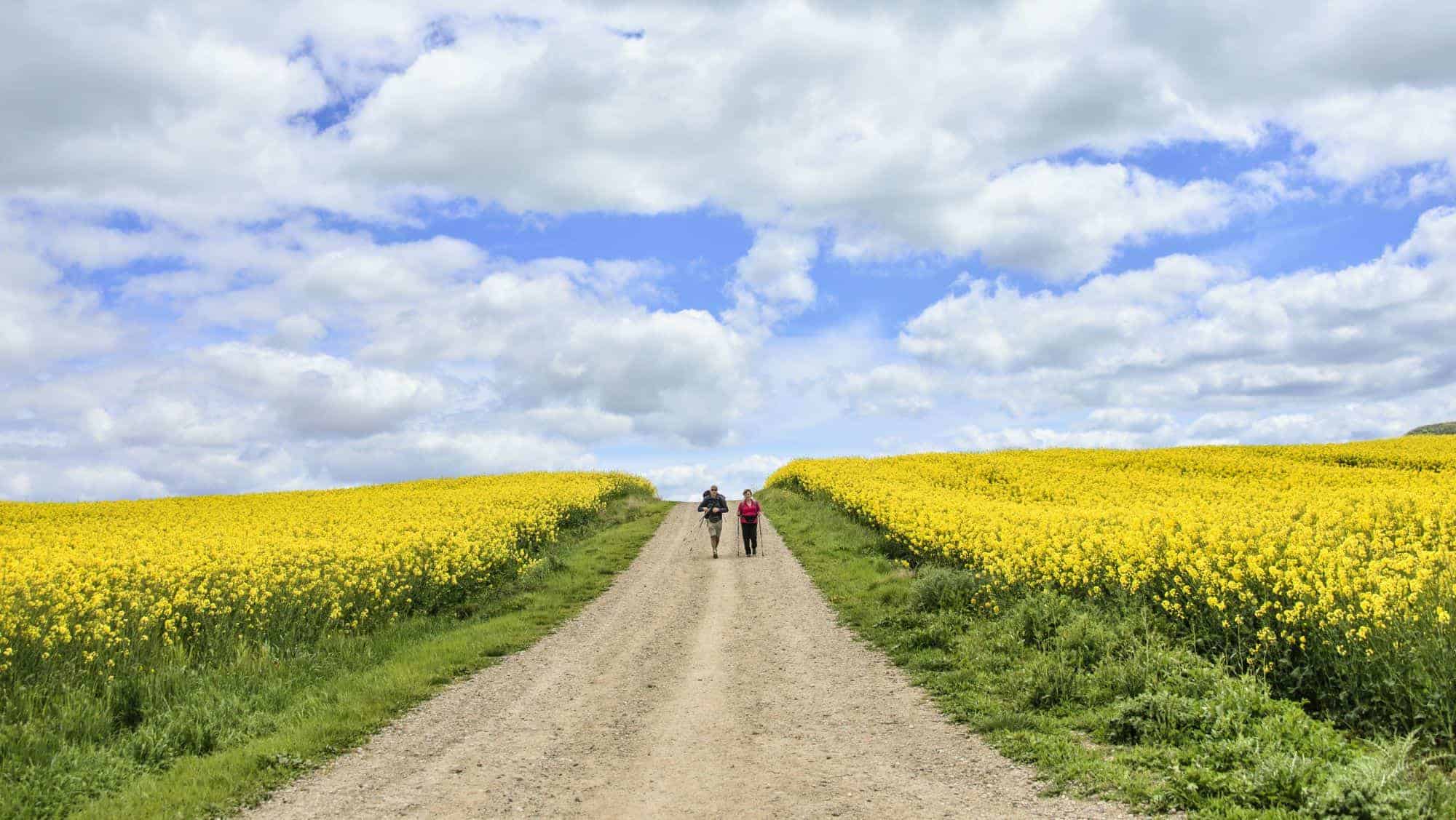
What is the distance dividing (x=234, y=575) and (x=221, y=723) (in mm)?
6239

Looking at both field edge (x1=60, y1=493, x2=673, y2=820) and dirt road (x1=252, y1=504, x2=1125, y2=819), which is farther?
field edge (x1=60, y1=493, x2=673, y2=820)

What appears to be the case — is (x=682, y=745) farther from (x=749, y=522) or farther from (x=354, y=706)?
(x=749, y=522)

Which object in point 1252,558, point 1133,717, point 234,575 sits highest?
point 234,575

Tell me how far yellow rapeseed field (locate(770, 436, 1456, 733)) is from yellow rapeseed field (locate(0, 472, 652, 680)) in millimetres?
11255

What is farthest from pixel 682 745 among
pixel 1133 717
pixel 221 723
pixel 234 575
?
pixel 234 575

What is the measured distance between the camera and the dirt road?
798 centimetres

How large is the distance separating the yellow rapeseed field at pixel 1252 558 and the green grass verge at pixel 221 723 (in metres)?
9.68

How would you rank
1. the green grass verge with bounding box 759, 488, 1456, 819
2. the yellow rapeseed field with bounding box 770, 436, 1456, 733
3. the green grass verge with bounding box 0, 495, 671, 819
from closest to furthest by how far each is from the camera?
the green grass verge with bounding box 759, 488, 1456, 819
the green grass verge with bounding box 0, 495, 671, 819
the yellow rapeseed field with bounding box 770, 436, 1456, 733

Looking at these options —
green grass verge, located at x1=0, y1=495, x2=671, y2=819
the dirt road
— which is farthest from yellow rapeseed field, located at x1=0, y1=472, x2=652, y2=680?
the dirt road

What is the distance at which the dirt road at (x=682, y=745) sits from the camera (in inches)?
314

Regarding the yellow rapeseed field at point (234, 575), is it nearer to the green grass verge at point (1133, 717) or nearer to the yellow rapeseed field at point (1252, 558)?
the green grass verge at point (1133, 717)

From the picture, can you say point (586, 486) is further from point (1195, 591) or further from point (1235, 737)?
point (1235, 737)

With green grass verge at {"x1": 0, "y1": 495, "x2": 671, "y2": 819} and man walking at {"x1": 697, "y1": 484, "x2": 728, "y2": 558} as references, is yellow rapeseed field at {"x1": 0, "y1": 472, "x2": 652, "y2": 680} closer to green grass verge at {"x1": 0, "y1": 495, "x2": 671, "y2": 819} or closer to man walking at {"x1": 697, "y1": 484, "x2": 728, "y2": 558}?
green grass verge at {"x1": 0, "y1": 495, "x2": 671, "y2": 819}

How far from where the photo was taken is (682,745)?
9695 mm
